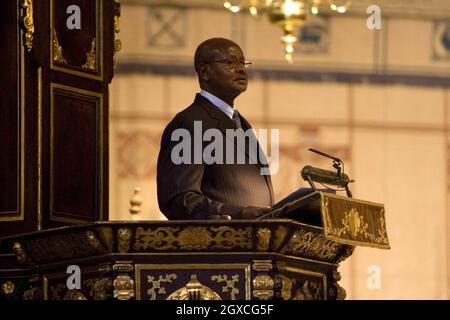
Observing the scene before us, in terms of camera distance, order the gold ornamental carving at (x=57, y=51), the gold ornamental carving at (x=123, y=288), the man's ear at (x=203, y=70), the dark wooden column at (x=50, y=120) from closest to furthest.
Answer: the gold ornamental carving at (x=123, y=288) → the man's ear at (x=203, y=70) → the dark wooden column at (x=50, y=120) → the gold ornamental carving at (x=57, y=51)

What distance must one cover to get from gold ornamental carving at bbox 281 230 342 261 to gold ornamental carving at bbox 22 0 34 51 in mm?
1640

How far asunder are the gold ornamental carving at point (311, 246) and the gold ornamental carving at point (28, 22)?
1640 millimetres

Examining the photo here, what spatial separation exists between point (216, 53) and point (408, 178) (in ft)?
34.9

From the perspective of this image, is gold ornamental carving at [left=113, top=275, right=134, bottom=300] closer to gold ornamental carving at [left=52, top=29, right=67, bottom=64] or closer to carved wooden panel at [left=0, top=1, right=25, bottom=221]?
carved wooden panel at [left=0, top=1, right=25, bottom=221]

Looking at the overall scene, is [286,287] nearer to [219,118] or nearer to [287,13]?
[219,118]

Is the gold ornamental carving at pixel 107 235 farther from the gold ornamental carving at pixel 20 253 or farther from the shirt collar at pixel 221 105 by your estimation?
the shirt collar at pixel 221 105

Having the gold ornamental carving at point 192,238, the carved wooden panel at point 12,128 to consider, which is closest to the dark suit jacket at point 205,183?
the gold ornamental carving at point 192,238

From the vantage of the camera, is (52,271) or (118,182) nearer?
(52,271)

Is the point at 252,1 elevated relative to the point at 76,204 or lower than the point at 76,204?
elevated

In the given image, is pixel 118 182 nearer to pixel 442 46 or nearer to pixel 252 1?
pixel 252 1

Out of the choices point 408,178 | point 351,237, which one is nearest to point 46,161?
point 351,237

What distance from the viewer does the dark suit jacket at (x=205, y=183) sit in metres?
8.33
